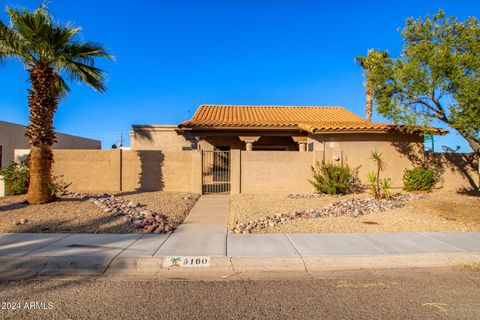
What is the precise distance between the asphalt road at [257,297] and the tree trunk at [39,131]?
18.9 ft

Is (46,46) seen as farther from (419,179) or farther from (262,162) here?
(419,179)

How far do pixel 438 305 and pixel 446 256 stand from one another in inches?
82.8

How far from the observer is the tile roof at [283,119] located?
14.1 meters

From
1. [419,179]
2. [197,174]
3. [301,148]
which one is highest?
[301,148]

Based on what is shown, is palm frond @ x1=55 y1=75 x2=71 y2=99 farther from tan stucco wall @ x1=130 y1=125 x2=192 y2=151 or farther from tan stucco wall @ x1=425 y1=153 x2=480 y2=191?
tan stucco wall @ x1=425 y1=153 x2=480 y2=191

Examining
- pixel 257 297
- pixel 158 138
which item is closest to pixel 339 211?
pixel 257 297

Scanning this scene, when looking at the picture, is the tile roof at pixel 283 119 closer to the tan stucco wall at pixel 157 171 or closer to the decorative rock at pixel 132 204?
the tan stucco wall at pixel 157 171

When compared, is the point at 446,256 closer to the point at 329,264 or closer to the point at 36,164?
the point at 329,264

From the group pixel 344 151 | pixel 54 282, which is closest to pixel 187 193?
pixel 344 151

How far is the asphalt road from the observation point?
3730 mm

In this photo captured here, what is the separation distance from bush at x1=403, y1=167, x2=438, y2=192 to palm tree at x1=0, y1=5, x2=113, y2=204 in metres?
13.2

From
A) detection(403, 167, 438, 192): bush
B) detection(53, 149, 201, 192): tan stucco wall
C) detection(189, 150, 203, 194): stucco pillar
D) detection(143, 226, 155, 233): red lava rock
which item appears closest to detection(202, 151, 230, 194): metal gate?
detection(189, 150, 203, 194): stucco pillar

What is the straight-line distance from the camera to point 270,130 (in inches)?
626

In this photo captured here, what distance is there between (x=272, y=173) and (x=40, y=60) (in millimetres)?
9122
